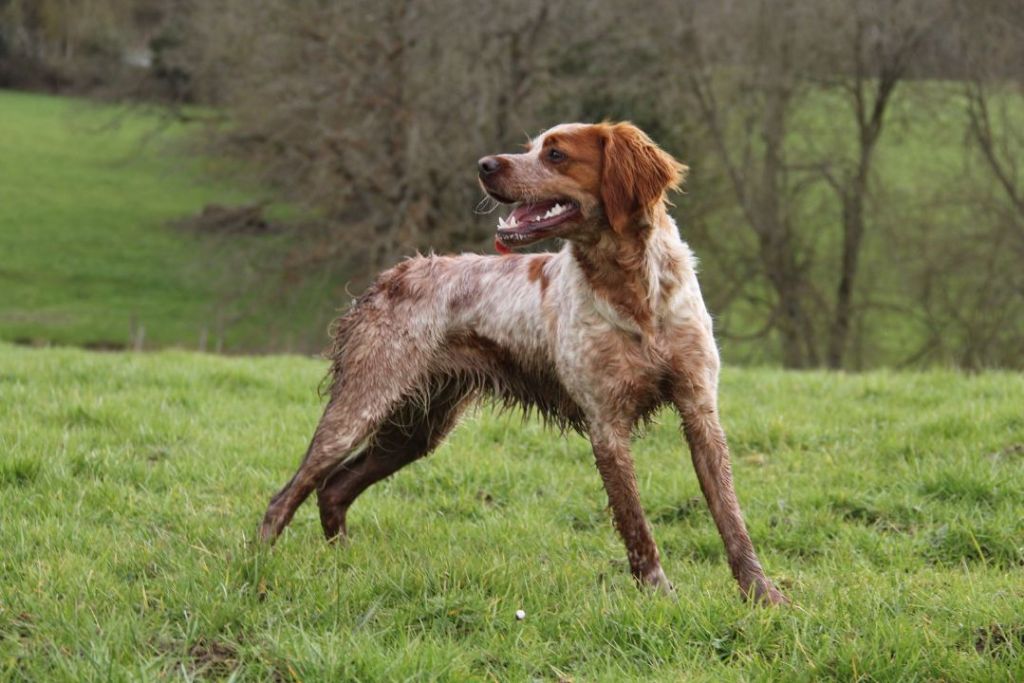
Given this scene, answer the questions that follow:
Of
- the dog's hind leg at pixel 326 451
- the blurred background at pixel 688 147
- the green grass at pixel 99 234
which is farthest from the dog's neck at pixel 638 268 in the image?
the green grass at pixel 99 234

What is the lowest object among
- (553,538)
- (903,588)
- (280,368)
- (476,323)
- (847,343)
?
(847,343)

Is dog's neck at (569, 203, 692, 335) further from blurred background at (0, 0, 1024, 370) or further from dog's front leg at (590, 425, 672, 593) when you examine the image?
blurred background at (0, 0, 1024, 370)

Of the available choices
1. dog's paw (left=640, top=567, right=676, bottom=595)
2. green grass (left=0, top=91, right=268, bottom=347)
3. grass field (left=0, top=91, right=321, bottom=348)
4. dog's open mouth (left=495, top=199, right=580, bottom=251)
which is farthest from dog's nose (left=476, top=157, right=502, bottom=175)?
green grass (left=0, top=91, right=268, bottom=347)

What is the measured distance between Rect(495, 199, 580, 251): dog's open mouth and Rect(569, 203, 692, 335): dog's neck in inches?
6.0

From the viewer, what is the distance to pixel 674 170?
481 centimetres

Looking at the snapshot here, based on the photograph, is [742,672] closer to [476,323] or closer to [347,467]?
[476,323]

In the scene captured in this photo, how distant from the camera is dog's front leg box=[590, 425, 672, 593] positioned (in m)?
4.62

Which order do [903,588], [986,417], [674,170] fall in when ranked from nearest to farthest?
[903,588] → [674,170] → [986,417]

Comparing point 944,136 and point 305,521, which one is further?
point 944,136

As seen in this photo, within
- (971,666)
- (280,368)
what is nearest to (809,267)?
(280,368)

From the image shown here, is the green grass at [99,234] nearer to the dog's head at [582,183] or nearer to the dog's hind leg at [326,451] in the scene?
the dog's hind leg at [326,451]

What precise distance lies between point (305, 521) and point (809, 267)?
2056 centimetres

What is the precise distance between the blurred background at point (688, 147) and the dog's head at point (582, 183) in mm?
16073

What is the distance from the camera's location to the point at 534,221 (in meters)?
4.75
